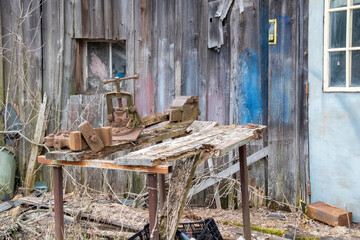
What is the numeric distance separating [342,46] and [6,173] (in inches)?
201

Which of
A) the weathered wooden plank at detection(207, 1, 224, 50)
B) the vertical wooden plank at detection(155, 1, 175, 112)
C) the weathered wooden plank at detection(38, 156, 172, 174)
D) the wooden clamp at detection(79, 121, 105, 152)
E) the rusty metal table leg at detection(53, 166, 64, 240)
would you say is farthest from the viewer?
the vertical wooden plank at detection(155, 1, 175, 112)

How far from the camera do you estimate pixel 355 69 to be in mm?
5094

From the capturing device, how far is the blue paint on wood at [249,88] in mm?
5691

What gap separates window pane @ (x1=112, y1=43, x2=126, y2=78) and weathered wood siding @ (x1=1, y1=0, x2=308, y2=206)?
9.4 inches

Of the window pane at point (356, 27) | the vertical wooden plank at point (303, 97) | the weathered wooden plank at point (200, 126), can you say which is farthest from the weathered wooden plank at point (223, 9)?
the weathered wooden plank at point (200, 126)

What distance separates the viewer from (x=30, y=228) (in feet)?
17.1

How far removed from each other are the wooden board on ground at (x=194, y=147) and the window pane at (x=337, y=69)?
154 centimetres

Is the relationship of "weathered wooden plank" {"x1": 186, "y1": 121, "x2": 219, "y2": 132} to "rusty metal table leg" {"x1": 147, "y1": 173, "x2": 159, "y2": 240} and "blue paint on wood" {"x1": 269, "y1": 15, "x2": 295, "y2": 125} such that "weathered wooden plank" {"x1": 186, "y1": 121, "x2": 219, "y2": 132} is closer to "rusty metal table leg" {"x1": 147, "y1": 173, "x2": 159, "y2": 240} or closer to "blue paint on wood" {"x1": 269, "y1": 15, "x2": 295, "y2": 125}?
"blue paint on wood" {"x1": 269, "y1": 15, "x2": 295, "y2": 125}

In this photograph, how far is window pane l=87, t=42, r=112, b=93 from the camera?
6.68 meters

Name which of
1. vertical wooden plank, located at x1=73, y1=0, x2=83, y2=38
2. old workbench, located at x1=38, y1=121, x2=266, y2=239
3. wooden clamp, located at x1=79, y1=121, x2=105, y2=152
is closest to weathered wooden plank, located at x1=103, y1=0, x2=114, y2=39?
vertical wooden plank, located at x1=73, y1=0, x2=83, y2=38

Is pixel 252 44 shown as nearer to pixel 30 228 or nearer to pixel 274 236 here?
pixel 274 236

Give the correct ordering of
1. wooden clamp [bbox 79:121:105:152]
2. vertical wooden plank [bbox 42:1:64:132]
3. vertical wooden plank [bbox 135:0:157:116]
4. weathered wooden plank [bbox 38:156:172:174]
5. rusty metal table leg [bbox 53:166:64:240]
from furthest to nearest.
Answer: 1. vertical wooden plank [bbox 42:1:64:132]
2. vertical wooden plank [bbox 135:0:157:116]
3. rusty metal table leg [bbox 53:166:64:240]
4. wooden clamp [bbox 79:121:105:152]
5. weathered wooden plank [bbox 38:156:172:174]

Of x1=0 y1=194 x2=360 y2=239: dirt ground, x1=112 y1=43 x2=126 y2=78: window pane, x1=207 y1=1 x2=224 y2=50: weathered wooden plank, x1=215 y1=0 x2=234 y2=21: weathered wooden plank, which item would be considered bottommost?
x1=0 y1=194 x2=360 y2=239: dirt ground

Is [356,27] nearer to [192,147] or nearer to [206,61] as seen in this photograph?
[206,61]
